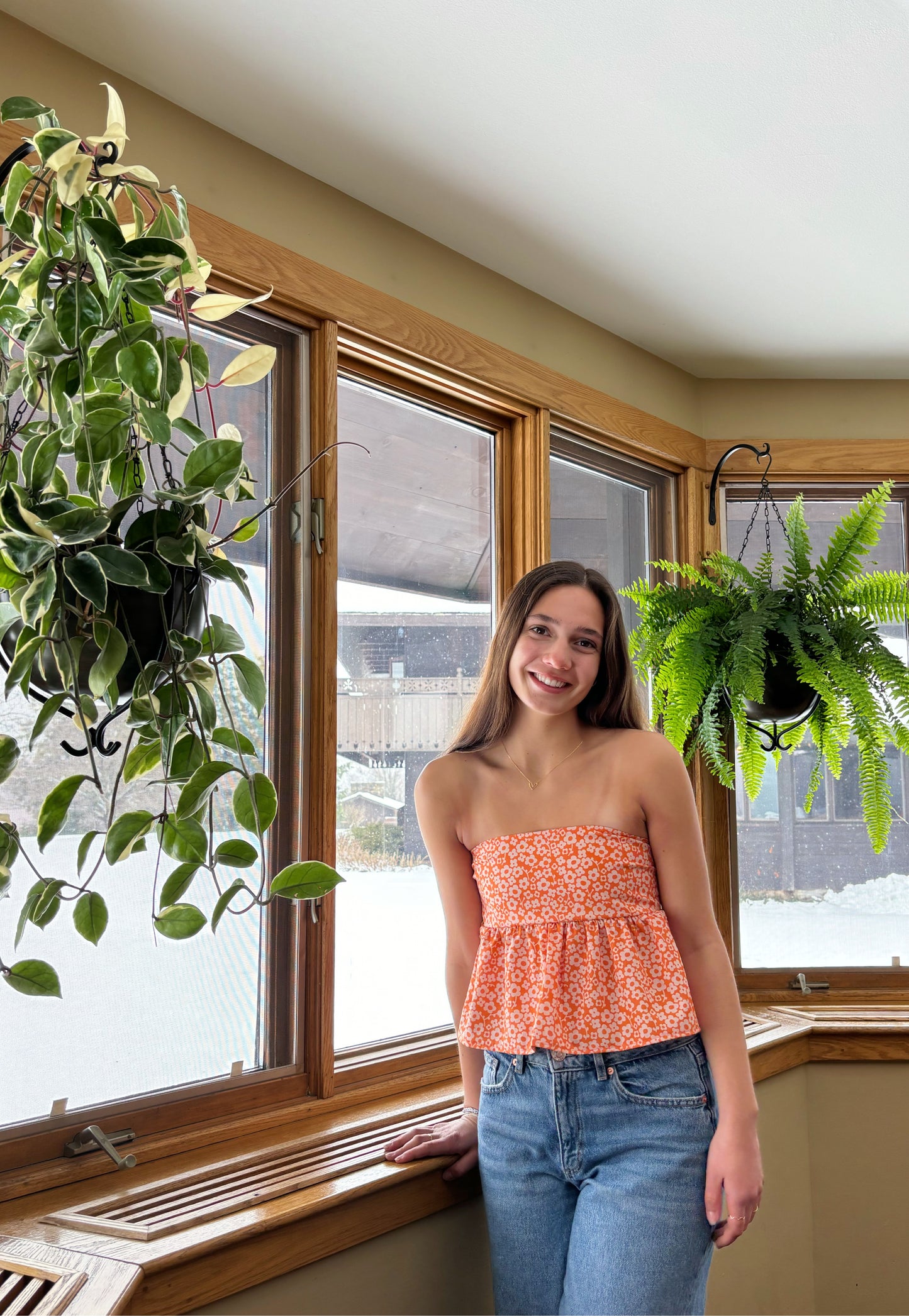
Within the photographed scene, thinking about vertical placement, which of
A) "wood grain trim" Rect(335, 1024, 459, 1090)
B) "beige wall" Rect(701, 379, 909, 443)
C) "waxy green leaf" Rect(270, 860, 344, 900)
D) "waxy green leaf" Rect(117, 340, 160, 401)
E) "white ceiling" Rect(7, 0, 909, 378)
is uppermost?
"white ceiling" Rect(7, 0, 909, 378)

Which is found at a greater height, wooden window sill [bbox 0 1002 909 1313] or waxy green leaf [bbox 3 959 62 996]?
waxy green leaf [bbox 3 959 62 996]

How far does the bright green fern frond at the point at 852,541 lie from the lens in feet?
8.26

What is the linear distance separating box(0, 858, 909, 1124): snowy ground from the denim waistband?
587 mm

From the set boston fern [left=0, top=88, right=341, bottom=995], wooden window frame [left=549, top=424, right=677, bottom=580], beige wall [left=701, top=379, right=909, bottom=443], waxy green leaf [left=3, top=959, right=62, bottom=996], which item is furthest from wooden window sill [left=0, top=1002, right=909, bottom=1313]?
beige wall [left=701, top=379, right=909, bottom=443]

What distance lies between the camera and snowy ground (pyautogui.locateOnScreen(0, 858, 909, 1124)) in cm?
158

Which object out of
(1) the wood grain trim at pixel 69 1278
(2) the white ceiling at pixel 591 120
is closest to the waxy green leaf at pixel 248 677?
(1) the wood grain trim at pixel 69 1278

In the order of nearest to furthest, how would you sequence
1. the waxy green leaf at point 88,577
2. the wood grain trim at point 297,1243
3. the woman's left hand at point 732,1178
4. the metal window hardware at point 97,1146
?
the waxy green leaf at point 88,577
the wood grain trim at point 297,1243
the woman's left hand at point 732,1178
the metal window hardware at point 97,1146

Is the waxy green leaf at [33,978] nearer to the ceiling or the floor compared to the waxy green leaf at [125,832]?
nearer to the floor

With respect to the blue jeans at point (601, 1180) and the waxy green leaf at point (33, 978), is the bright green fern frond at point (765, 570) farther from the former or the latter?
the waxy green leaf at point (33, 978)

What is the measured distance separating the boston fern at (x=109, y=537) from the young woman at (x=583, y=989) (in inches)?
26.2

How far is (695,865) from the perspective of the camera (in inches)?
62.1

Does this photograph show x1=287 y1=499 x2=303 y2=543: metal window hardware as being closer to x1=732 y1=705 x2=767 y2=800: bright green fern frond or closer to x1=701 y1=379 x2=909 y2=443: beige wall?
x1=732 y1=705 x2=767 y2=800: bright green fern frond

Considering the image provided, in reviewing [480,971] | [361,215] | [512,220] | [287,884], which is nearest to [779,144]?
[512,220]

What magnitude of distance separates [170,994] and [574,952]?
661mm
